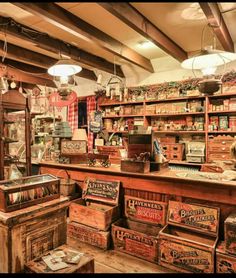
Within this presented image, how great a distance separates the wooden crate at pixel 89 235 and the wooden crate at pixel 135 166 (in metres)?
0.73

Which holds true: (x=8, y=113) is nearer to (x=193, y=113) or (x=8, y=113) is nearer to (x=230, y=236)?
(x=230, y=236)

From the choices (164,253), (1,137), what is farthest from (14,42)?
(164,253)

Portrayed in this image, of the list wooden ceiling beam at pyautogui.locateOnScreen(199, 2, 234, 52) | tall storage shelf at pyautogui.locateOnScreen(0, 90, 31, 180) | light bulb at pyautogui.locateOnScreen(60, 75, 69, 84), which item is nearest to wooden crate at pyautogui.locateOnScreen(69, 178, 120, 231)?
tall storage shelf at pyautogui.locateOnScreen(0, 90, 31, 180)

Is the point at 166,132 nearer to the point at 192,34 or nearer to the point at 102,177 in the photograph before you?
the point at 192,34

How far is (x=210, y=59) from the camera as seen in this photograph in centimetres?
236

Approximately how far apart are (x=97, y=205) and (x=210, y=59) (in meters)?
2.10

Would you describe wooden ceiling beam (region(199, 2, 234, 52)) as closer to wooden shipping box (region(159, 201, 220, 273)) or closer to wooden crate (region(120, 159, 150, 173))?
wooden crate (region(120, 159, 150, 173))

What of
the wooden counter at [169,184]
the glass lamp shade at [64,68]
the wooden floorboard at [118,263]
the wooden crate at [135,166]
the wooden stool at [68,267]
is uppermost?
the glass lamp shade at [64,68]

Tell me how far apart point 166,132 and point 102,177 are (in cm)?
224

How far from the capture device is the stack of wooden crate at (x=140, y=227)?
2307 mm

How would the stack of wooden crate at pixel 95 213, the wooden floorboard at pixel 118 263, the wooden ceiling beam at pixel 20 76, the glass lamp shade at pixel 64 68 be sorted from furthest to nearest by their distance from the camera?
the wooden ceiling beam at pixel 20 76 → the glass lamp shade at pixel 64 68 → the stack of wooden crate at pixel 95 213 → the wooden floorboard at pixel 118 263

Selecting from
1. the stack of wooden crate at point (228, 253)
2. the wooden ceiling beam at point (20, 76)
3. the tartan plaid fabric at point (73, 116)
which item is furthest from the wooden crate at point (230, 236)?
the tartan plaid fabric at point (73, 116)

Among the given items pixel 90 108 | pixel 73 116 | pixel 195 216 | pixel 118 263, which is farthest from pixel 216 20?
pixel 73 116

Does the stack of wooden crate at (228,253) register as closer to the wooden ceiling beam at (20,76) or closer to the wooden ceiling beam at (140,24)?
the wooden ceiling beam at (140,24)
